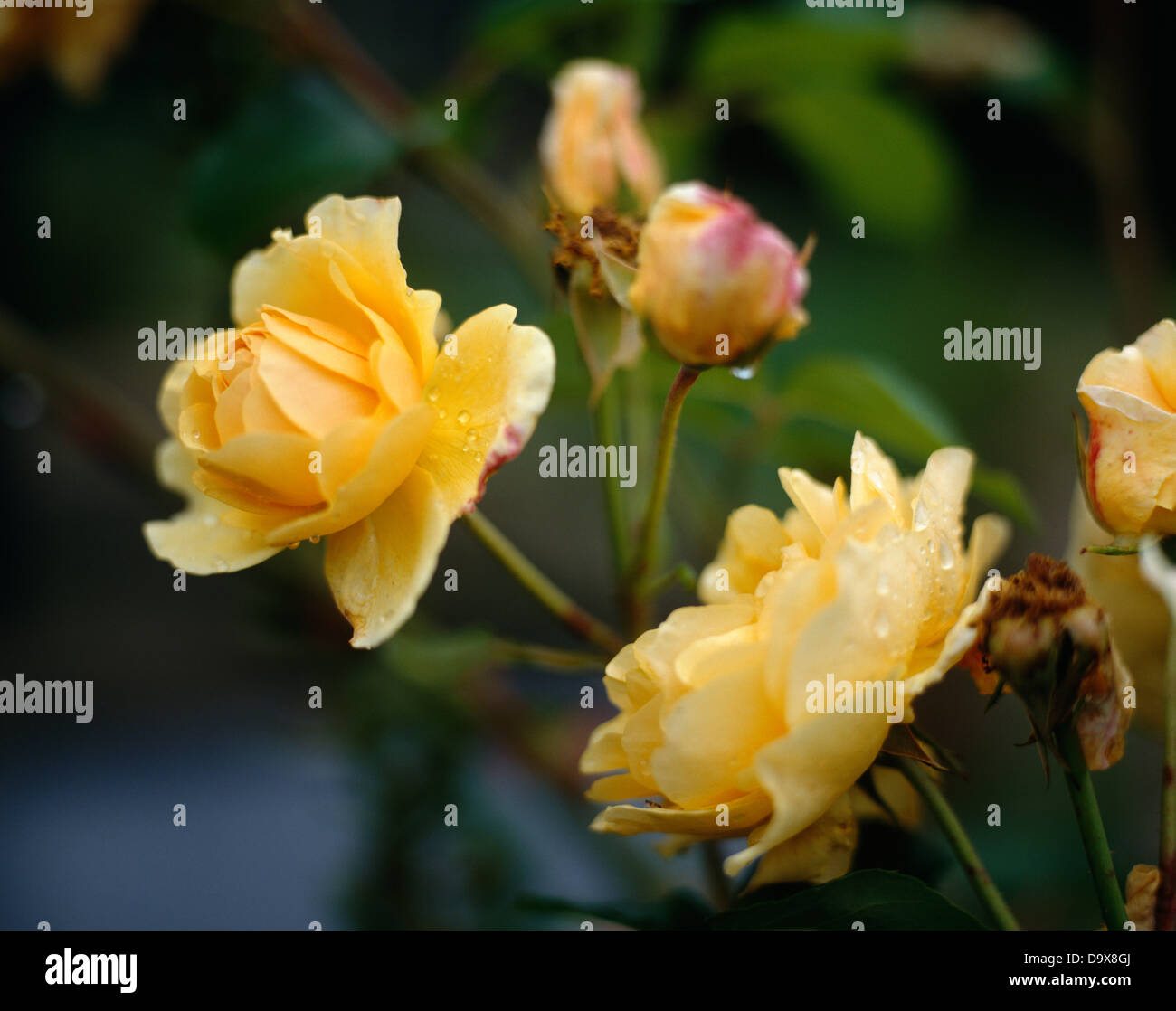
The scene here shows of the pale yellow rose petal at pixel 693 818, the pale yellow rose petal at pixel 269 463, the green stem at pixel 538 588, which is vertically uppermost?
the pale yellow rose petal at pixel 269 463

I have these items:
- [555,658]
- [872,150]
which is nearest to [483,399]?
[555,658]

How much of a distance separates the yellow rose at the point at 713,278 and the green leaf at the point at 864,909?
0.18m

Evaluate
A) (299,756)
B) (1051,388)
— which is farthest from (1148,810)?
(299,756)

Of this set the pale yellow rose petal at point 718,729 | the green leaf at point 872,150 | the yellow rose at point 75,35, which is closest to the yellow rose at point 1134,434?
the pale yellow rose petal at point 718,729

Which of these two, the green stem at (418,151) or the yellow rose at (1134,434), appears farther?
the green stem at (418,151)

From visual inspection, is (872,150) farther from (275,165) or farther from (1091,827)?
(1091,827)

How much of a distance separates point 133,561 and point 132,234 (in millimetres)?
775

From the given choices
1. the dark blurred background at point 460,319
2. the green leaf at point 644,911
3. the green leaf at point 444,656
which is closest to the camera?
the green leaf at point 644,911

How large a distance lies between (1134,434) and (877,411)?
252 mm

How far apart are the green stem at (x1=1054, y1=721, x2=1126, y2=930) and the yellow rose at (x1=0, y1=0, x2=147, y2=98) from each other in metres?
0.76

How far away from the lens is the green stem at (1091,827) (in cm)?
30

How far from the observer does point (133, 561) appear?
1.87 meters

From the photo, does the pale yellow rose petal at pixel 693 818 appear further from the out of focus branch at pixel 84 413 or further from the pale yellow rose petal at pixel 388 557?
the out of focus branch at pixel 84 413
